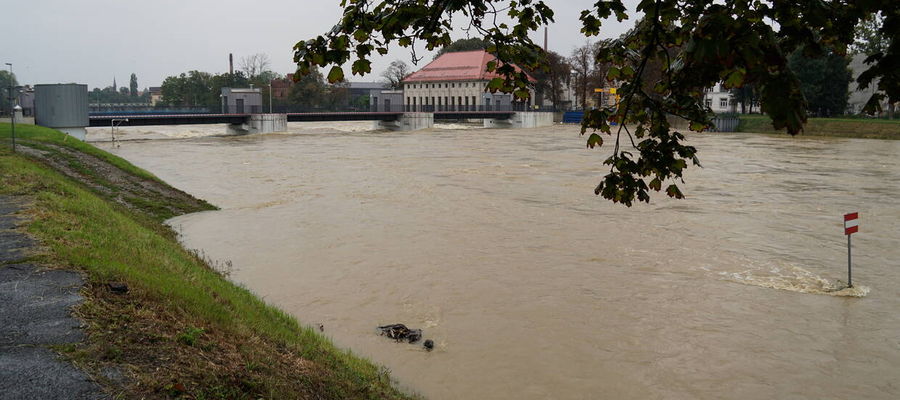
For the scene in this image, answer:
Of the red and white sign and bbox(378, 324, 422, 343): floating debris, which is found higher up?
the red and white sign

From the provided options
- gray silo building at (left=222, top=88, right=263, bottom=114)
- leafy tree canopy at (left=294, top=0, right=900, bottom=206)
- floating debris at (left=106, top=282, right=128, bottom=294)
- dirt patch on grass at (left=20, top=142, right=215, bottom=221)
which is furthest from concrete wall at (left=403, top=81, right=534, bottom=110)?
leafy tree canopy at (left=294, top=0, right=900, bottom=206)

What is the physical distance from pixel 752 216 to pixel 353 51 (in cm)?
2014

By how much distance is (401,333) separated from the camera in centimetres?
1089

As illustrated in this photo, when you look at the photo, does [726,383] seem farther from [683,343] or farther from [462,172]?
[462,172]

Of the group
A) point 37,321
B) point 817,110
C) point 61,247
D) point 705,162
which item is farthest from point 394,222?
point 817,110

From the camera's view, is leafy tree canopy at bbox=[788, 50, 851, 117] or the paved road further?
leafy tree canopy at bbox=[788, 50, 851, 117]

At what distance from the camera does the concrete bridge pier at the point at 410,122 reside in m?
86.1

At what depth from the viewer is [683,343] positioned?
11.0 metres

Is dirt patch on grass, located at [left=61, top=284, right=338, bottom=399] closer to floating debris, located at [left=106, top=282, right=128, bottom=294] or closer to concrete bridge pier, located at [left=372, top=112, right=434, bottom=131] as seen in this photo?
floating debris, located at [left=106, top=282, right=128, bottom=294]

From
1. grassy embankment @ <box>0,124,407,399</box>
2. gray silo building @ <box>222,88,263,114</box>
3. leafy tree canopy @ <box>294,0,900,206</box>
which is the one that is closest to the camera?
leafy tree canopy @ <box>294,0,900,206</box>

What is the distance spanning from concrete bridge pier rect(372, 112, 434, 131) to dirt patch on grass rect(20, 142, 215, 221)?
194 ft

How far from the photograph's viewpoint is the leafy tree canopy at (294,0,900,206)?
340cm

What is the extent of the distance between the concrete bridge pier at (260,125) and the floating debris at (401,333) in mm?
63318

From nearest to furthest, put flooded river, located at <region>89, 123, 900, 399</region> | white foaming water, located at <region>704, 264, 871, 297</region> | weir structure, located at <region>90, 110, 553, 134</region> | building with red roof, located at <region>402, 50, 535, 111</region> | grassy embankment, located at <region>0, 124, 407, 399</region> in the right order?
grassy embankment, located at <region>0, 124, 407, 399</region>, flooded river, located at <region>89, 123, 900, 399</region>, white foaming water, located at <region>704, 264, 871, 297</region>, weir structure, located at <region>90, 110, 553, 134</region>, building with red roof, located at <region>402, 50, 535, 111</region>
